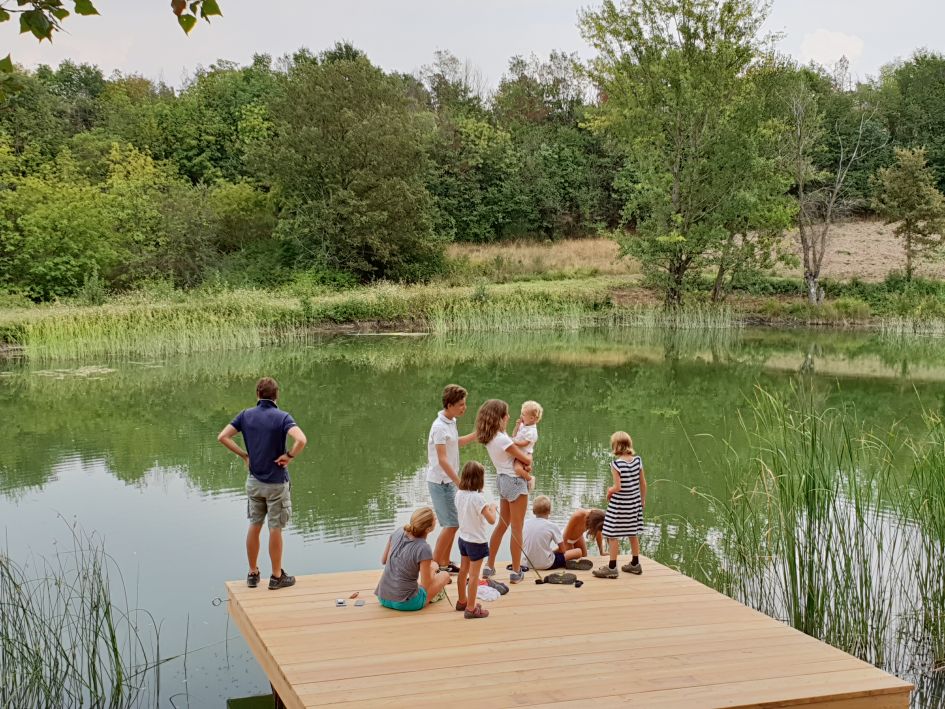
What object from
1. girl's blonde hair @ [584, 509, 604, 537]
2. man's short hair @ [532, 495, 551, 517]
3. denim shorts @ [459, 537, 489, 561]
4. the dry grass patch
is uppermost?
the dry grass patch

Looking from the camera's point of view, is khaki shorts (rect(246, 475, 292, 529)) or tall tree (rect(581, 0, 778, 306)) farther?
tall tree (rect(581, 0, 778, 306))

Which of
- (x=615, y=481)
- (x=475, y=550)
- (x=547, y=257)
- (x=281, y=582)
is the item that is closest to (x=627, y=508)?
(x=615, y=481)

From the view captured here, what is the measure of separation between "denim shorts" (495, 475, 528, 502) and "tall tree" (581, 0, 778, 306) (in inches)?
967

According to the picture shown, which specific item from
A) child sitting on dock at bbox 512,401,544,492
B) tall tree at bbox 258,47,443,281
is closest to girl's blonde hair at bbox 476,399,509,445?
child sitting on dock at bbox 512,401,544,492

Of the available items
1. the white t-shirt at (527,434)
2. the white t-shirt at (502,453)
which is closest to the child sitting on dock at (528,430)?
the white t-shirt at (527,434)

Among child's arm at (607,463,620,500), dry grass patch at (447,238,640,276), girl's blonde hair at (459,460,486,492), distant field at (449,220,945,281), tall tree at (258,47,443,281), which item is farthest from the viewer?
dry grass patch at (447,238,640,276)

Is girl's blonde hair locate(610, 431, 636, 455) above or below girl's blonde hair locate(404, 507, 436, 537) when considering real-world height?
above

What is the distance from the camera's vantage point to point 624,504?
6.08 meters

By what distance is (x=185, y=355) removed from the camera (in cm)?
2259

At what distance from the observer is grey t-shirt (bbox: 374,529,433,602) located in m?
5.32

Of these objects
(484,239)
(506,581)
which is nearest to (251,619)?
(506,581)

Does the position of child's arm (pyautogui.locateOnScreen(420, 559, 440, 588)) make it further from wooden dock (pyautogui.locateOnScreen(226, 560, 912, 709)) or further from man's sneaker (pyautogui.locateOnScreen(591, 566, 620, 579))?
man's sneaker (pyautogui.locateOnScreen(591, 566, 620, 579))

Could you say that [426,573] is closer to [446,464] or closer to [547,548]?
[446,464]

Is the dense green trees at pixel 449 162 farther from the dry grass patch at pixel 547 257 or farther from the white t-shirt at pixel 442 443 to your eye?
the white t-shirt at pixel 442 443
